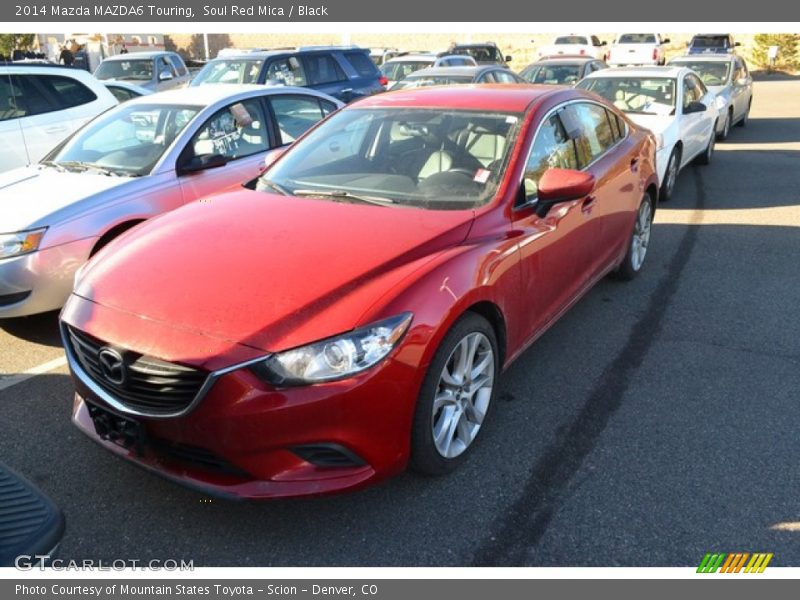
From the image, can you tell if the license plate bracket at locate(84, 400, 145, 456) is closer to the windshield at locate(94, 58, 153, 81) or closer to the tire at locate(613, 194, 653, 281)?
the tire at locate(613, 194, 653, 281)

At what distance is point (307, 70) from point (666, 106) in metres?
5.81

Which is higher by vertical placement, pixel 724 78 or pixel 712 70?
pixel 712 70

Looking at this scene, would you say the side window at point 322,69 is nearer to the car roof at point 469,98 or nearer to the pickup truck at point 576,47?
the car roof at point 469,98

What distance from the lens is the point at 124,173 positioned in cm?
510

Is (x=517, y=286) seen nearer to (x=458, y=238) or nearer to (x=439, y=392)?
(x=458, y=238)

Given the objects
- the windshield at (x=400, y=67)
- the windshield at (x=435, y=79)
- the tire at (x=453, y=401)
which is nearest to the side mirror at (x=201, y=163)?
the tire at (x=453, y=401)

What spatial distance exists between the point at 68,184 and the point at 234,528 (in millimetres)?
3342

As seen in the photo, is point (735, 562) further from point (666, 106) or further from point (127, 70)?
point (127, 70)

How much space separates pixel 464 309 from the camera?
115 inches

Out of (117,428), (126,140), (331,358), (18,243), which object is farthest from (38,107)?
(331,358)

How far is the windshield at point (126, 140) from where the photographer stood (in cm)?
526

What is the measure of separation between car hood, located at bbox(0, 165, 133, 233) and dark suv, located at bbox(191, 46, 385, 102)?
234 inches

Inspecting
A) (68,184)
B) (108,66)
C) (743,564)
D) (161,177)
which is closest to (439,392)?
(743,564)

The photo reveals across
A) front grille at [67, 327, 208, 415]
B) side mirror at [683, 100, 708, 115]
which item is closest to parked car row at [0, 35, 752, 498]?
front grille at [67, 327, 208, 415]
